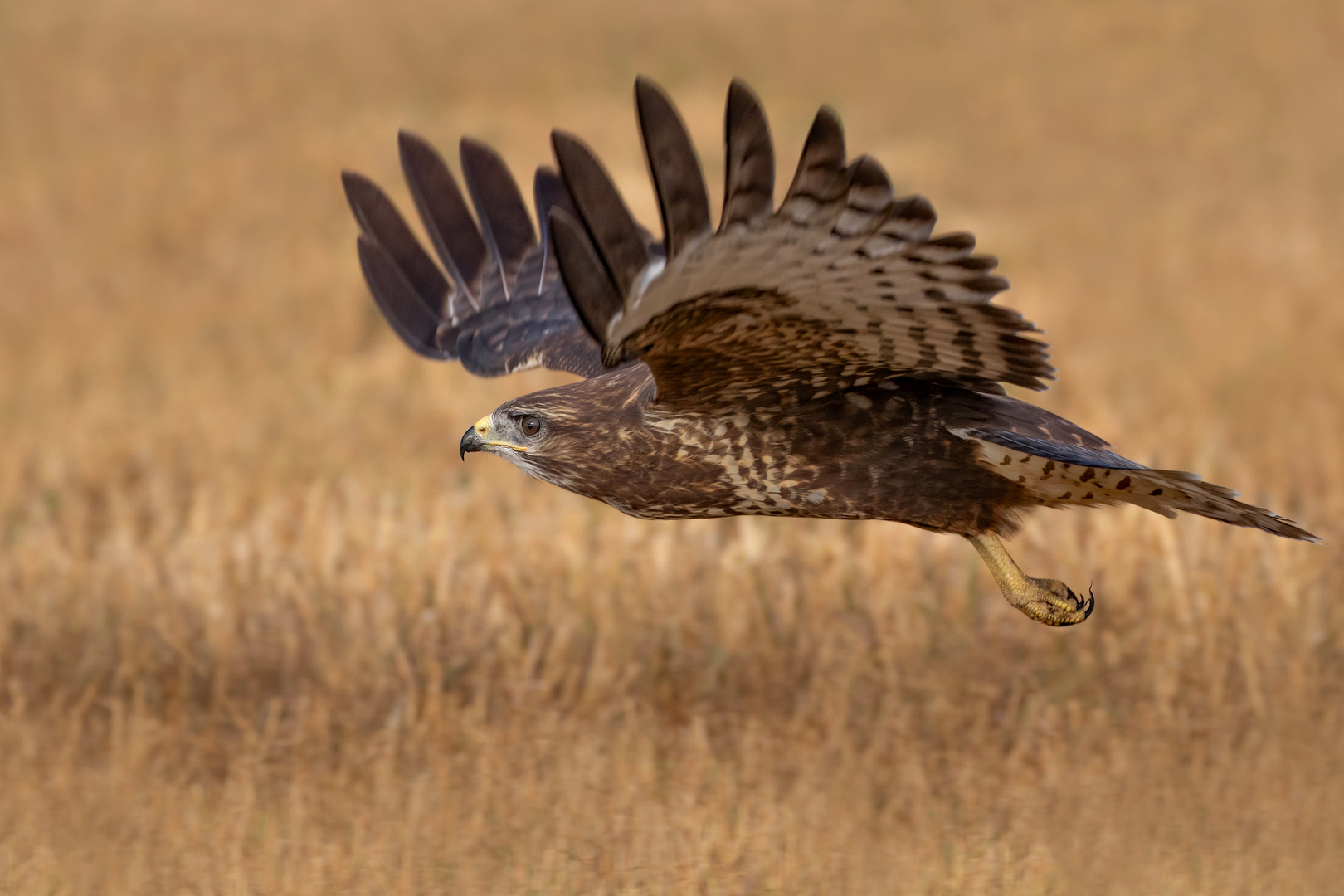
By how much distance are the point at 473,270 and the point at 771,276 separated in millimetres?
2653

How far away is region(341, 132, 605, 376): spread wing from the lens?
6.16 meters

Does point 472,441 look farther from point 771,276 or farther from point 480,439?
point 771,276

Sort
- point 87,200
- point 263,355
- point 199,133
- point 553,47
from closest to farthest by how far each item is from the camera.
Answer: point 263,355 → point 87,200 → point 199,133 → point 553,47

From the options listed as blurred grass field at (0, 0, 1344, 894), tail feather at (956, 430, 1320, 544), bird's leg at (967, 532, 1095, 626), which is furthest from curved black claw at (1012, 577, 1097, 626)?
blurred grass field at (0, 0, 1344, 894)

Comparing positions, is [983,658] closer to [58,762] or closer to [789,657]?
[789,657]

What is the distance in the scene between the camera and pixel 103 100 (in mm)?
16484

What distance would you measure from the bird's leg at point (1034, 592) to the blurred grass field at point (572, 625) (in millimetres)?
767

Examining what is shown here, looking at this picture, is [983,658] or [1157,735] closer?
[1157,735]

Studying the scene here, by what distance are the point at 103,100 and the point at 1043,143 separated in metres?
9.74

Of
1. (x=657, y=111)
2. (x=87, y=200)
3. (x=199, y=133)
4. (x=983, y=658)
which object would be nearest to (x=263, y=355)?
(x=87, y=200)

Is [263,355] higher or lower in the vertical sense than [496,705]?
higher

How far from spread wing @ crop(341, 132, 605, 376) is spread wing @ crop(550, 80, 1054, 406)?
5.63ft

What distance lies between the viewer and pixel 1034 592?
16.6 ft

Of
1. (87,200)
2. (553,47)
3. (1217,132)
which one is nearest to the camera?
(87,200)
